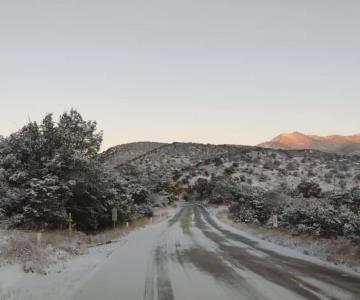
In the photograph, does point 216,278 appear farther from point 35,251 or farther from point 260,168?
point 260,168

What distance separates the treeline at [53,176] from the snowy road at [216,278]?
11.0m

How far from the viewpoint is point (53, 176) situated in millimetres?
28922

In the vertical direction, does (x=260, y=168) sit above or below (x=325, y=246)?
above

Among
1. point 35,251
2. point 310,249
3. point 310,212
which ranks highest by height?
Result: point 310,212

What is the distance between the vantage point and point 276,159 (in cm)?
12106

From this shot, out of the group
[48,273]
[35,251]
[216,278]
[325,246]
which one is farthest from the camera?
[325,246]

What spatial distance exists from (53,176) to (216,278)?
1870 centimetres

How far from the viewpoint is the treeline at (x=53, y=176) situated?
28297 millimetres

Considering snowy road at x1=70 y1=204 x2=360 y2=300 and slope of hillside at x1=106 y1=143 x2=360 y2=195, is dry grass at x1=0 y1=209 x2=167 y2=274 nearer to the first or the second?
snowy road at x1=70 y1=204 x2=360 y2=300

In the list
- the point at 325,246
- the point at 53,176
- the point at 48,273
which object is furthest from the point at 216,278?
the point at 53,176

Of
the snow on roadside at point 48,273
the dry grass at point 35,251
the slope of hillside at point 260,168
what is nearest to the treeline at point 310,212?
the snow on roadside at point 48,273

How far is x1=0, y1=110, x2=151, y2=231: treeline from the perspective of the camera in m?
28.3

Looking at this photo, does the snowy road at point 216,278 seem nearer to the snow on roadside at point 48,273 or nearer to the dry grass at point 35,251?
the snow on roadside at point 48,273

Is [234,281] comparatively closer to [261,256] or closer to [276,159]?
[261,256]
